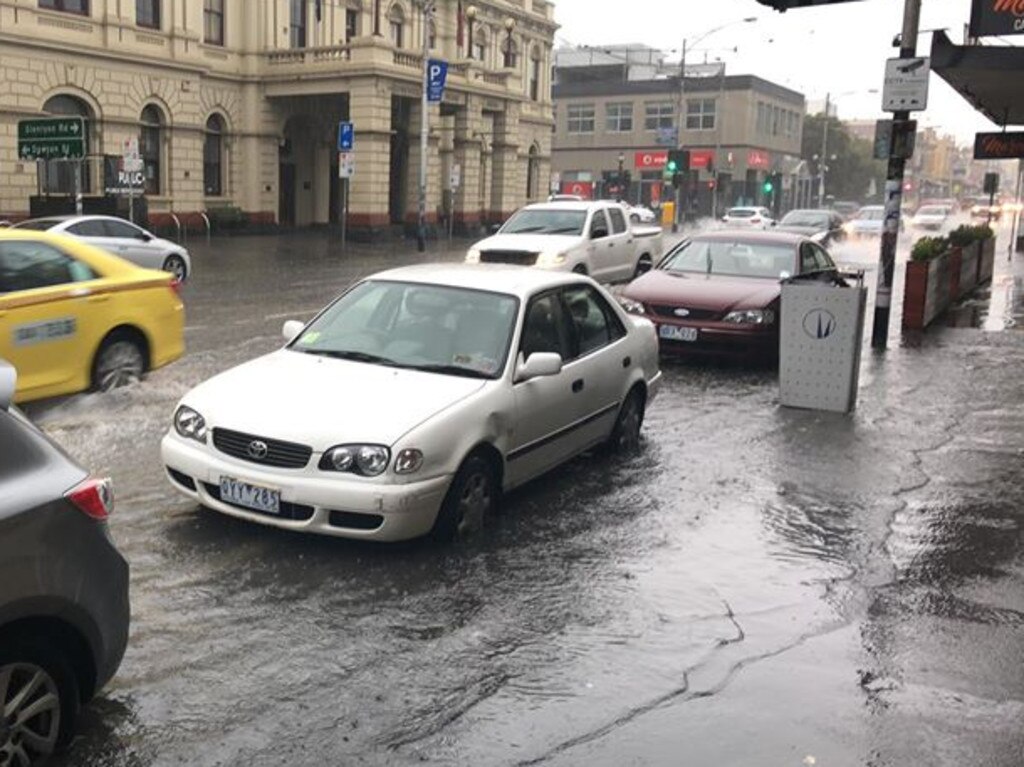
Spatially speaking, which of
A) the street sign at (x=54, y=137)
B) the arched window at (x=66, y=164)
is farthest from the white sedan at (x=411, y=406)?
the arched window at (x=66, y=164)

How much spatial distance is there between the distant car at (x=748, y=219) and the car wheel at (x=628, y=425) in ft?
125

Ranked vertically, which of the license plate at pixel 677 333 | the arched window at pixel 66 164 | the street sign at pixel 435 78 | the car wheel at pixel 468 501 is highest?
the street sign at pixel 435 78

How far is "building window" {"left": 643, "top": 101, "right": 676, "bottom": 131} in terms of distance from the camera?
8562 centimetres

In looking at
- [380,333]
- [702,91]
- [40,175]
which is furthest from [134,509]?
[702,91]

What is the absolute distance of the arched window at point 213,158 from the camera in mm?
39500

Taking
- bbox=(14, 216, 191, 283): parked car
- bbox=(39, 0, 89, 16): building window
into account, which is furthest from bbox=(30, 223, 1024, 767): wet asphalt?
bbox=(39, 0, 89, 16): building window

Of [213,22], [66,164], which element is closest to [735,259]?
[66,164]

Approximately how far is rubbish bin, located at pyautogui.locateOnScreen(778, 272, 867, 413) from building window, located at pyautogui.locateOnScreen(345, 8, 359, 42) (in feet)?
125

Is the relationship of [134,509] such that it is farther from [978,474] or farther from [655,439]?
[978,474]

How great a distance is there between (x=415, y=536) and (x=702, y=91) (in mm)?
84697

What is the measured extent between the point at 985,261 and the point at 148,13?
27.8 metres

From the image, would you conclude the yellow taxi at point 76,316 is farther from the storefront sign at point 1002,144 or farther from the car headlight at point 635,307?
the storefront sign at point 1002,144

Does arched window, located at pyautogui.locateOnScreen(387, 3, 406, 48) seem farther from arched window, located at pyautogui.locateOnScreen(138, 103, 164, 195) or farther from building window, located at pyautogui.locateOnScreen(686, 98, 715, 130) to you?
building window, located at pyautogui.locateOnScreen(686, 98, 715, 130)

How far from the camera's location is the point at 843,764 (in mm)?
3865
